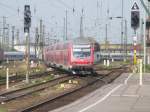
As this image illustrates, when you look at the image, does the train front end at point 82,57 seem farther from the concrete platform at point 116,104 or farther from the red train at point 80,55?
the concrete platform at point 116,104

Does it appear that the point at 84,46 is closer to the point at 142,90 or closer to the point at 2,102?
the point at 142,90

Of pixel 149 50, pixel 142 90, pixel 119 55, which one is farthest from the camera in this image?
pixel 119 55

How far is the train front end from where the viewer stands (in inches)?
1762

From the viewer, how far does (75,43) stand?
45469 mm

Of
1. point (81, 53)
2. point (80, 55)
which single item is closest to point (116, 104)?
point (80, 55)

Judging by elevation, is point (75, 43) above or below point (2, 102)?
above

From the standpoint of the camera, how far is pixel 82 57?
45.2 meters

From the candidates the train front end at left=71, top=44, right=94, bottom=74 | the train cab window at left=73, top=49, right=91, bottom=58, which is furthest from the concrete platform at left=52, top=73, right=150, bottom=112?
the train cab window at left=73, top=49, right=91, bottom=58

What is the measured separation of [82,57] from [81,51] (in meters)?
0.50

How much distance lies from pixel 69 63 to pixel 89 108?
2569cm

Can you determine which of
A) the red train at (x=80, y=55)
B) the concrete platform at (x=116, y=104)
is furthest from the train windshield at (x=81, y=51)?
the concrete platform at (x=116, y=104)

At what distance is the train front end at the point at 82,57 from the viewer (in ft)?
147

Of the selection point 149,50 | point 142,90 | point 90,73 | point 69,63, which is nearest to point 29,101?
point 142,90

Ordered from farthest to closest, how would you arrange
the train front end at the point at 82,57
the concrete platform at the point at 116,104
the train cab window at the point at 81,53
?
the train cab window at the point at 81,53 < the train front end at the point at 82,57 < the concrete platform at the point at 116,104
